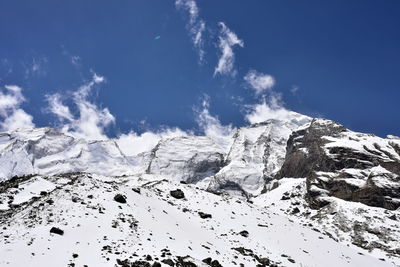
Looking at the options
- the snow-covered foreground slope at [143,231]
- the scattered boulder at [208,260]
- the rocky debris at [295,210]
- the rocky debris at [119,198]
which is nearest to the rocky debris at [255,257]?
the snow-covered foreground slope at [143,231]

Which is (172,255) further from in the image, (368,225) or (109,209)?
(368,225)

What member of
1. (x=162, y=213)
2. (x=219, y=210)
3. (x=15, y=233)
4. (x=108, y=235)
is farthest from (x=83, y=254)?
(x=219, y=210)

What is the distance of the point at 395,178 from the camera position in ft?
622

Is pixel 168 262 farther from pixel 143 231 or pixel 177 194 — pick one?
pixel 177 194

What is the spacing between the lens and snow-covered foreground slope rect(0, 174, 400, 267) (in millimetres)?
28469

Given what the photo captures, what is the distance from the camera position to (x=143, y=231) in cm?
3447

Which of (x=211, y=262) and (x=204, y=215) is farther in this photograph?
(x=204, y=215)

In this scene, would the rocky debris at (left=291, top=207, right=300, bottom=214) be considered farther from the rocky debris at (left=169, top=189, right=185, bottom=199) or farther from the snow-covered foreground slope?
the rocky debris at (left=169, top=189, right=185, bottom=199)

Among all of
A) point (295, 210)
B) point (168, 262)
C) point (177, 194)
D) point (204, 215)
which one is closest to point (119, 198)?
point (204, 215)

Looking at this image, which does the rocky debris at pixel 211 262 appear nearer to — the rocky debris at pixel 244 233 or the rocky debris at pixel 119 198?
the rocky debris at pixel 244 233

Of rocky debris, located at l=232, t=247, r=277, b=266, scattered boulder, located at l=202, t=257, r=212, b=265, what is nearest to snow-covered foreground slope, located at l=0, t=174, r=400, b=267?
rocky debris, located at l=232, t=247, r=277, b=266

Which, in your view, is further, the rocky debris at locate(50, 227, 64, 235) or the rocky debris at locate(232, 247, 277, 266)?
the rocky debris at locate(232, 247, 277, 266)

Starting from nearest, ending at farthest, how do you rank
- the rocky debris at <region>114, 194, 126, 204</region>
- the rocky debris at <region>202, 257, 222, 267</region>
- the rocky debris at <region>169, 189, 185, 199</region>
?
the rocky debris at <region>202, 257, 222, 267</region>, the rocky debris at <region>114, 194, 126, 204</region>, the rocky debris at <region>169, 189, 185, 199</region>

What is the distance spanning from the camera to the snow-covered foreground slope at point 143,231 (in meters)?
28.5
